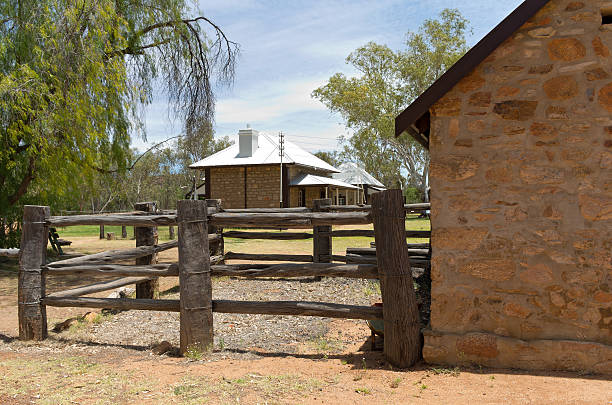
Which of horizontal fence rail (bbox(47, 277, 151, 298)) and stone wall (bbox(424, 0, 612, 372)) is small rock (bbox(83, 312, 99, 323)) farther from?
stone wall (bbox(424, 0, 612, 372))

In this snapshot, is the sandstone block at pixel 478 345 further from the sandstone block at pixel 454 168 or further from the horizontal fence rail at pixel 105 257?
the horizontal fence rail at pixel 105 257

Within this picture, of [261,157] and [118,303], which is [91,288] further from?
[261,157]

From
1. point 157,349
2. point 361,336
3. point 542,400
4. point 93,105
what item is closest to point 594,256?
point 542,400

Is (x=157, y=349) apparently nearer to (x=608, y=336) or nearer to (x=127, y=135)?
(x=608, y=336)

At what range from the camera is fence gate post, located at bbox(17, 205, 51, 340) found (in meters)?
5.23

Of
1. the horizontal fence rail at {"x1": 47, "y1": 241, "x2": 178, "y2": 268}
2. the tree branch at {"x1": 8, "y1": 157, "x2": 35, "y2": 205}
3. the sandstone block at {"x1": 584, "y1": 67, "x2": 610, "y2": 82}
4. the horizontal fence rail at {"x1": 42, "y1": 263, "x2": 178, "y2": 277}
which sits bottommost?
the horizontal fence rail at {"x1": 42, "y1": 263, "x2": 178, "y2": 277}

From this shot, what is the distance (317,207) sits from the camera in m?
9.17

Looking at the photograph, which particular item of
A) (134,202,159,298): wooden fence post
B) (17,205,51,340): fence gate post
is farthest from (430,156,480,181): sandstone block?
(134,202,159,298): wooden fence post

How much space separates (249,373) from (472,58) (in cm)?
346

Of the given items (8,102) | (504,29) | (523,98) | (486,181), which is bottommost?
(486,181)

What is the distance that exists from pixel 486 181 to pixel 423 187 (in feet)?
101

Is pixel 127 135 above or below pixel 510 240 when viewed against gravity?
above

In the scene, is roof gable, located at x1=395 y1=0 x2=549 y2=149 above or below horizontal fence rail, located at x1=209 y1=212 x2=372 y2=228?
above

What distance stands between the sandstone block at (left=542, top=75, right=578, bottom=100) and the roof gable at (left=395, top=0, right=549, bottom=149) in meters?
0.57
